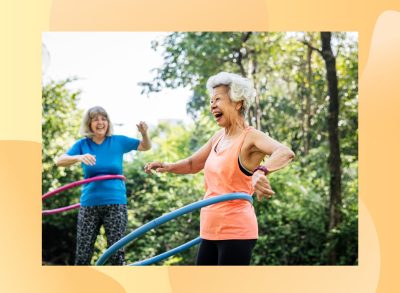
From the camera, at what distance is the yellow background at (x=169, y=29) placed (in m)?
5.08

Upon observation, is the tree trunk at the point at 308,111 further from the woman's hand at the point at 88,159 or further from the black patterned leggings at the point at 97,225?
the woman's hand at the point at 88,159

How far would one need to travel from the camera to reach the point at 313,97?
8.59 metres

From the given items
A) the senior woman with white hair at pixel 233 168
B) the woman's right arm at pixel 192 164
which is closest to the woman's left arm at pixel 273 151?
the senior woman with white hair at pixel 233 168

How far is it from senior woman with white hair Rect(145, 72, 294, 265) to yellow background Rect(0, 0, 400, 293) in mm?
736

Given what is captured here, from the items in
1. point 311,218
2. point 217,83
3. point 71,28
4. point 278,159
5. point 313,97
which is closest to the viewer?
point 278,159

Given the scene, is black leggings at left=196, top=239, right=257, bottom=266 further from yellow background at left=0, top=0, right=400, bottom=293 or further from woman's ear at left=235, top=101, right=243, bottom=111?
woman's ear at left=235, top=101, right=243, bottom=111

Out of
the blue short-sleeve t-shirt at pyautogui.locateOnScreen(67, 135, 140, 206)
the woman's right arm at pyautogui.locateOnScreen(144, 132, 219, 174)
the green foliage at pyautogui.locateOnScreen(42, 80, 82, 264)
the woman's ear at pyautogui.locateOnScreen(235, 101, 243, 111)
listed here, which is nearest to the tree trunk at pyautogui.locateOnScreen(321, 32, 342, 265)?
the green foliage at pyautogui.locateOnScreen(42, 80, 82, 264)

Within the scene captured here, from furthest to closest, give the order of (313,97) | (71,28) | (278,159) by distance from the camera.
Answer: (313,97) → (71,28) → (278,159)
